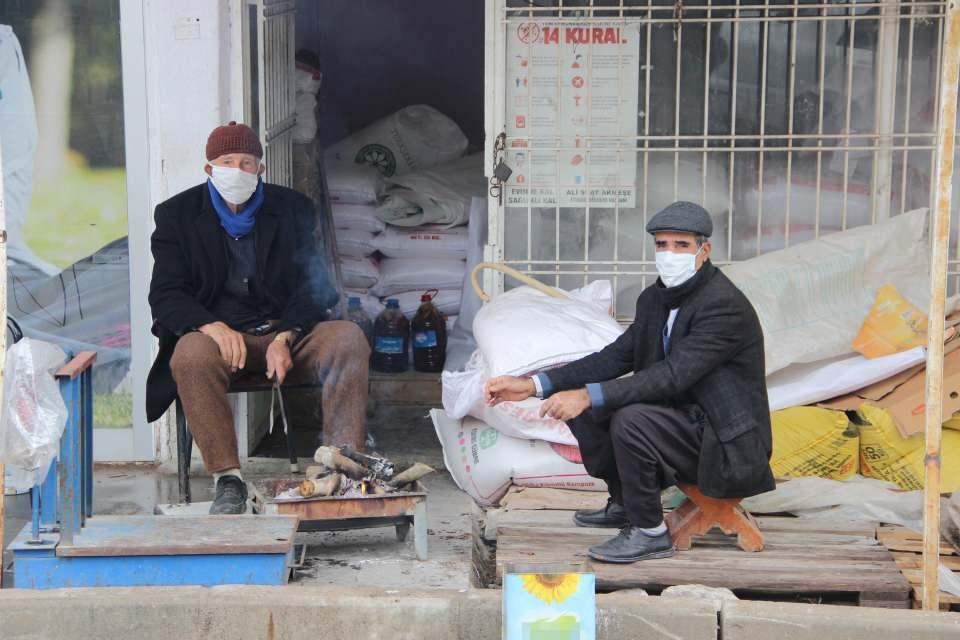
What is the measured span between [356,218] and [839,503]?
12.9 ft

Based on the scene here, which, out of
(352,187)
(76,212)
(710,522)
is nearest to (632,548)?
(710,522)

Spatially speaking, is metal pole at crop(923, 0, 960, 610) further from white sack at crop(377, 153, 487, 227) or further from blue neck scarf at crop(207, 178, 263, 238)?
white sack at crop(377, 153, 487, 227)

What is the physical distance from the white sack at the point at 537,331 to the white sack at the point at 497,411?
0.47 ft

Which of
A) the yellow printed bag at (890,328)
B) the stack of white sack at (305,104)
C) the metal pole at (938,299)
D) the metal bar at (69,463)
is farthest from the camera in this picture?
the stack of white sack at (305,104)

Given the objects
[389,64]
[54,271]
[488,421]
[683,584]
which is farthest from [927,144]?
[389,64]

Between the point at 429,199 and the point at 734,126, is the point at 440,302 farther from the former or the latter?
the point at 734,126

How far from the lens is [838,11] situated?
6051 mm

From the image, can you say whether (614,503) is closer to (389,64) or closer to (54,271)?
(54,271)

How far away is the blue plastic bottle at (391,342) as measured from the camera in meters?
7.59

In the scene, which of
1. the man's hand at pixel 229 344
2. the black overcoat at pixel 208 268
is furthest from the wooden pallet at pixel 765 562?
the black overcoat at pixel 208 268

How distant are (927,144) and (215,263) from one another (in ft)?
11.0

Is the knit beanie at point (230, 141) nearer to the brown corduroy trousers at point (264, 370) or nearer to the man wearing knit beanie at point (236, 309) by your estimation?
the man wearing knit beanie at point (236, 309)

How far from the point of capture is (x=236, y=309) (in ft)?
18.3

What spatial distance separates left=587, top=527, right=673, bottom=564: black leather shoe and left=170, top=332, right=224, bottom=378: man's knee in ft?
5.78
